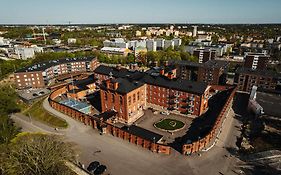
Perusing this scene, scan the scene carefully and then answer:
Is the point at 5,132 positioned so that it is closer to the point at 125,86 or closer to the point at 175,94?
the point at 125,86

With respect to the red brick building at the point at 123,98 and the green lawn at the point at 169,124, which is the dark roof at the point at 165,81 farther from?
the green lawn at the point at 169,124

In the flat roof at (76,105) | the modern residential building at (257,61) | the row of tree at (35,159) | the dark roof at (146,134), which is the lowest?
the dark roof at (146,134)

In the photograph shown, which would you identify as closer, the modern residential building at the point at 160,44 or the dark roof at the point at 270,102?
the dark roof at the point at 270,102

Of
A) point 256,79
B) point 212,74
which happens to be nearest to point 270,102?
point 256,79

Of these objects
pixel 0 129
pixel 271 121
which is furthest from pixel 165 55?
pixel 0 129

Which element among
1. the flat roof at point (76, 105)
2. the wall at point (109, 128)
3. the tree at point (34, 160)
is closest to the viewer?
the tree at point (34, 160)

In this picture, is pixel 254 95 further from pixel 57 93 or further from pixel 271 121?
pixel 57 93

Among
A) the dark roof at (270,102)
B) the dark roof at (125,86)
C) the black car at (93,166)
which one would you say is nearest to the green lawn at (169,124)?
the dark roof at (125,86)
